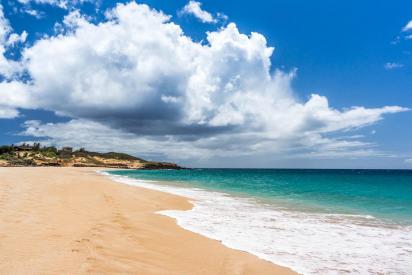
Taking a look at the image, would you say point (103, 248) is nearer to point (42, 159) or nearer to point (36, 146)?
point (42, 159)

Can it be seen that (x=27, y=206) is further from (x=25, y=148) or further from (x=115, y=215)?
(x=25, y=148)

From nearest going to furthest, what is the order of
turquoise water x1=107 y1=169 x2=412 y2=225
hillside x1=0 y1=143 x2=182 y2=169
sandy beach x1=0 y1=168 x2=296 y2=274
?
sandy beach x1=0 y1=168 x2=296 y2=274 → turquoise water x1=107 y1=169 x2=412 y2=225 → hillside x1=0 y1=143 x2=182 y2=169

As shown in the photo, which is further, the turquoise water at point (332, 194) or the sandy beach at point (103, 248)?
the turquoise water at point (332, 194)

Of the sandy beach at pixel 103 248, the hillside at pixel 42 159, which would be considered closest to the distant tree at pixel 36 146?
the hillside at pixel 42 159

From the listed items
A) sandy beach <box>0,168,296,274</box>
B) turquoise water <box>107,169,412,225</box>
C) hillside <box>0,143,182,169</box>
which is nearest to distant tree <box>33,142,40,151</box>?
hillside <box>0,143,182,169</box>

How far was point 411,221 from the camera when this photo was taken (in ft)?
53.6

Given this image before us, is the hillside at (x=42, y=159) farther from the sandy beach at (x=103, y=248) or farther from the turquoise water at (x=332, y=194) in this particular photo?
the sandy beach at (x=103, y=248)

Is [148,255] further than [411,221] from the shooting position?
No

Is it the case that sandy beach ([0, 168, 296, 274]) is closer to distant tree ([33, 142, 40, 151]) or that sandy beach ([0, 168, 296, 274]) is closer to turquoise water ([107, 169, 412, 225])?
turquoise water ([107, 169, 412, 225])

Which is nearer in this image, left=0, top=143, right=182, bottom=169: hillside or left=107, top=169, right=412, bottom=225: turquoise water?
left=107, top=169, right=412, bottom=225: turquoise water

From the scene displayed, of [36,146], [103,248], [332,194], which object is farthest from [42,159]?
[103,248]

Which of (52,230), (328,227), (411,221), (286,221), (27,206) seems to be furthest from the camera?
(411,221)

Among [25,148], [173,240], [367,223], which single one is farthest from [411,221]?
[25,148]

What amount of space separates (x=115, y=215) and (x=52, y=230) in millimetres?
4259
